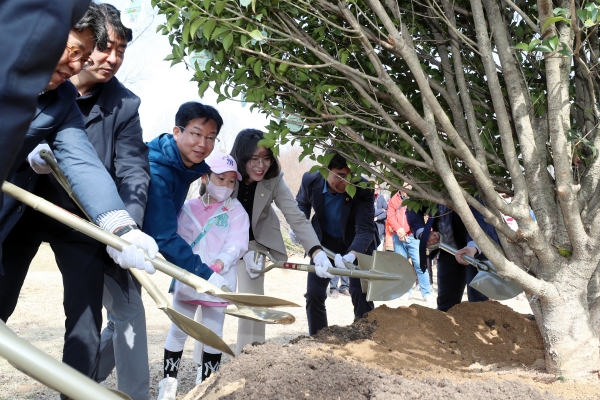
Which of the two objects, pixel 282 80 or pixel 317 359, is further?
pixel 282 80

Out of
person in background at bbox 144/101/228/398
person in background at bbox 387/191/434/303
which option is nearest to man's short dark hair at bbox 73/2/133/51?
person in background at bbox 144/101/228/398

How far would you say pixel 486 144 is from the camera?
3.05 m

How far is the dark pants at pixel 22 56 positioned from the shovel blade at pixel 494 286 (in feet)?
11.6

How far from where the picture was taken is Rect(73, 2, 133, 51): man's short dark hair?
2.28 metres

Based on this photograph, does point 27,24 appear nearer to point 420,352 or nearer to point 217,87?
point 217,87

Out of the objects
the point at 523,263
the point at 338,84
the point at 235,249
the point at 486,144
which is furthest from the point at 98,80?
the point at 523,263

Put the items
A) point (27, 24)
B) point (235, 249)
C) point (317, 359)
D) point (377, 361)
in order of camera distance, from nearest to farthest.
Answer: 1. point (27, 24)
2. point (317, 359)
3. point (377, 361)
4. point (235, 249)

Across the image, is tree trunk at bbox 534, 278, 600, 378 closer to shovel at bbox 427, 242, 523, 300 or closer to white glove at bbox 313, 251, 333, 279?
shovel at bbox 427, 242, 523, 300

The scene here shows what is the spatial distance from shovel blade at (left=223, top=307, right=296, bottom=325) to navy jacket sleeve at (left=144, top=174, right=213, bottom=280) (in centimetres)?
68

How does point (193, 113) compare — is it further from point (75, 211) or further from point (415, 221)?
point (415, 221)

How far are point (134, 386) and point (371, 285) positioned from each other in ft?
5.86

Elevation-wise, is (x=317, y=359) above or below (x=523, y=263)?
below

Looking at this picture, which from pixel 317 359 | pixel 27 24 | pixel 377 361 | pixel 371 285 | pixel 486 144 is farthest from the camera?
pixel 371 285

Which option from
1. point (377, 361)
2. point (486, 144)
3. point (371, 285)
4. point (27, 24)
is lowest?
point (377, 361)
